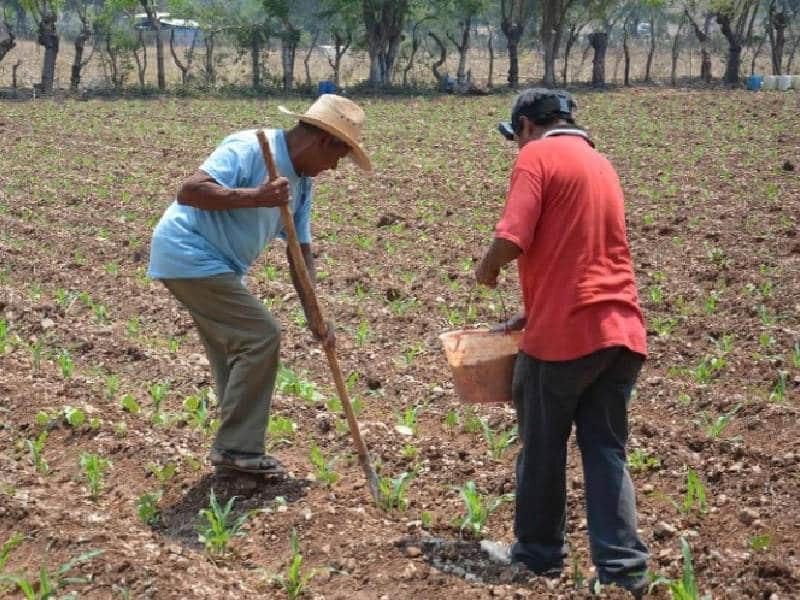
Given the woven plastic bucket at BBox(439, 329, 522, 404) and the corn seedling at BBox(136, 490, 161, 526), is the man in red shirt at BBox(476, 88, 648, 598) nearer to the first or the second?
the woven plastic bucket at BBox(439, 329, 522, 404)

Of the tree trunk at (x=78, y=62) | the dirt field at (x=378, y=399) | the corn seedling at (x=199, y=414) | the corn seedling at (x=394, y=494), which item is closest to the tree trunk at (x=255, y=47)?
the tree trunk at (x=78, y=62)

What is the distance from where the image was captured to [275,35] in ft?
116

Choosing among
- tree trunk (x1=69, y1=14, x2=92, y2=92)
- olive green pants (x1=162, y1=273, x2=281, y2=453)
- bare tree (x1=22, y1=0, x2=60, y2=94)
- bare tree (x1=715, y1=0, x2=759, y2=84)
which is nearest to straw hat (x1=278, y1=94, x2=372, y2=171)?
olive green pants (x1=162, y1=273, x2=281, y2=453)

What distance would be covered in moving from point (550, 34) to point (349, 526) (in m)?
33.4

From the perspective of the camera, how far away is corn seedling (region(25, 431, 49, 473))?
17.3ft

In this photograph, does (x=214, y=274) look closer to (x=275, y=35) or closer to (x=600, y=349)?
(x=600, y=349)

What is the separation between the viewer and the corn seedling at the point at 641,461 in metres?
5.26

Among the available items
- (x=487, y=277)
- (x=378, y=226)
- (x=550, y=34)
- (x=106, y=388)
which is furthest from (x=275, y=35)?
(x=487, y=277)

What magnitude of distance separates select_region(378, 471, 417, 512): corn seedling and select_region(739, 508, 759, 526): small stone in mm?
1418

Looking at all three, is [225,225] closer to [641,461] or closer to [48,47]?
[641,461]

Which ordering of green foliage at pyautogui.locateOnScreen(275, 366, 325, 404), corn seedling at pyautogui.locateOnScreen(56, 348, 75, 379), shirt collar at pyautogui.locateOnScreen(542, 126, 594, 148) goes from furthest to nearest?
corn seedling at pyautogui.locateOnScreen(56, 348, 75, 379)
green foliage at pyautogui.locateOnScreen(275, 366, 325, 404)
shirt collar at pyautogui.locateOnScreen(542, 126, 594, 148)

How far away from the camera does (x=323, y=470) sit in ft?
16.7

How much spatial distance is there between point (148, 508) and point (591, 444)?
6.50 feet

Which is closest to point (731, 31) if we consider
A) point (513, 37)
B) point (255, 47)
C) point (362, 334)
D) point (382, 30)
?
point (513, 37)
